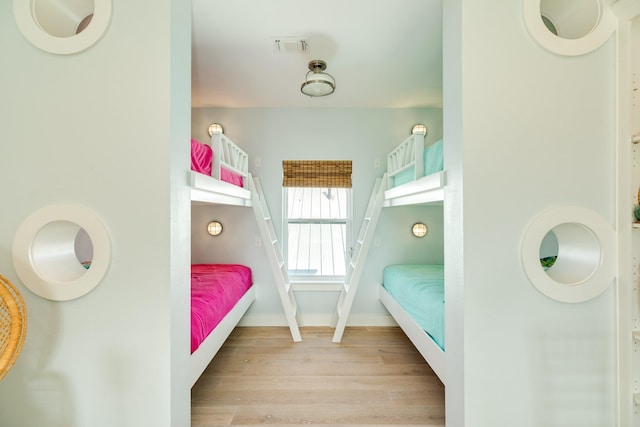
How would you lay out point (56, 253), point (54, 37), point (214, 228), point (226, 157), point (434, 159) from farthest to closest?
point (214, 228)
point (226, 157)
point (434, 159)
point (56, 253)
point (54, 37)

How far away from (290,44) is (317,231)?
2127 millimetres

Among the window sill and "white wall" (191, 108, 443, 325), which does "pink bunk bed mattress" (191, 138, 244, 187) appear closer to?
"white wall" (191, 108, 443, 325)

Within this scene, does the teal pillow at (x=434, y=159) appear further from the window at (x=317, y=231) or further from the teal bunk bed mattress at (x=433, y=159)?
the window at (x=317, y=231)

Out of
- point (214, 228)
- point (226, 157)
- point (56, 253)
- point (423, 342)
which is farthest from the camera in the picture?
point (214, 228)

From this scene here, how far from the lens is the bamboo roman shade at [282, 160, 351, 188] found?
137 inches

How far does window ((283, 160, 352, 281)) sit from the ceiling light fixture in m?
1.42

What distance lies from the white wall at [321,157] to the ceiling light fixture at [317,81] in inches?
42.1

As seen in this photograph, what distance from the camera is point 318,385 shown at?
2131mm

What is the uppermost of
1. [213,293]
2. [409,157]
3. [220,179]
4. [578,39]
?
[578,39]

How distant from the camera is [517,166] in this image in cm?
132

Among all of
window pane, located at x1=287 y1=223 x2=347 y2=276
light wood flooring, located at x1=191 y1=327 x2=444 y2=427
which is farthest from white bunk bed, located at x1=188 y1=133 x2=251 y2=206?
→ light wood flooring, located at x1=191 y1=327 x2=444 y2=427

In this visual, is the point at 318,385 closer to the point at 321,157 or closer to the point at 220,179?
the point at 220,179

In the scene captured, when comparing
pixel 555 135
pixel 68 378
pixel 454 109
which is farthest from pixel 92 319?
pixel 555 135

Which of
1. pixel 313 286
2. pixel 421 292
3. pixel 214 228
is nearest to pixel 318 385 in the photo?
pixel 421 292
